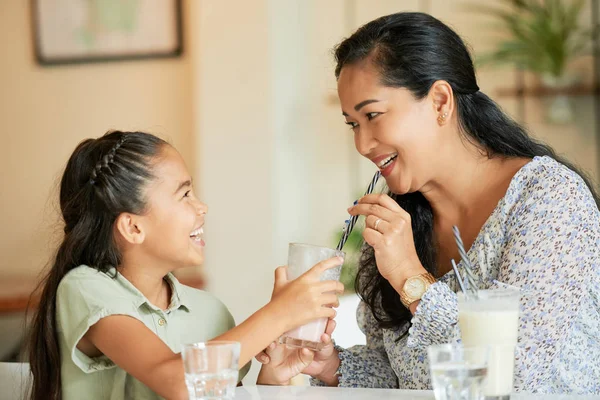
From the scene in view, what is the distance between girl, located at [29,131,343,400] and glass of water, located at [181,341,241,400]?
346mm

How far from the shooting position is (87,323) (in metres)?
1.72

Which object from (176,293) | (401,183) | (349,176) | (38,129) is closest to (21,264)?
(38,129)

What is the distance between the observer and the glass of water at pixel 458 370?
119 cm

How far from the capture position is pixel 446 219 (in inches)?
82.4

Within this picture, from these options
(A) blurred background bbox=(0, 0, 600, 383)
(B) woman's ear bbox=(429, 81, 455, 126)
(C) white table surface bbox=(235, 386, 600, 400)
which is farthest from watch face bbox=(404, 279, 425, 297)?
(A) blurred background bbox=(0, 0, 600, 383)

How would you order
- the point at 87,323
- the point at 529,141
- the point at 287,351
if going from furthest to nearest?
the point at 529,141
the point at 287,351
the point at 87,323

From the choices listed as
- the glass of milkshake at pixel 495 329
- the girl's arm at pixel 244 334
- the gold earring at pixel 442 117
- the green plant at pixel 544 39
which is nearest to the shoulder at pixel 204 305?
the girl's arm at pixel 244 334

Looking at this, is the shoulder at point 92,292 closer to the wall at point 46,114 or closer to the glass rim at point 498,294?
the glass rim at point 498,294

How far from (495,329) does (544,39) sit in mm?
3013

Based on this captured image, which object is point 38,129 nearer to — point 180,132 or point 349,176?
point 180,132

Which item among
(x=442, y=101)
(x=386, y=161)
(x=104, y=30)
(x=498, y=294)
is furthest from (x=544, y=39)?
(x=498, y=294)

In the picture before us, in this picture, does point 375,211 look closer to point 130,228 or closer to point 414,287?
point 414,287

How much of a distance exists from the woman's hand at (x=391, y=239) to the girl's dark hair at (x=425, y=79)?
282 millimetres

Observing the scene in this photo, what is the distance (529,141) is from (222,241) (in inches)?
101
